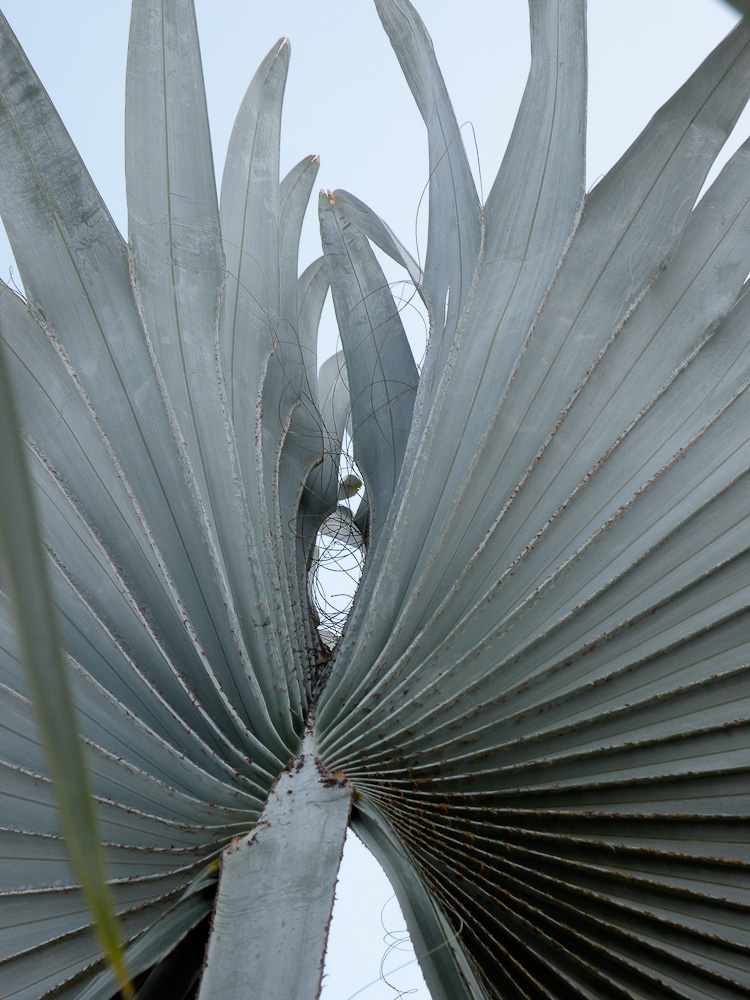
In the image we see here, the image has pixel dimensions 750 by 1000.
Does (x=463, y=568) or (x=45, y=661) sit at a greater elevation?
(x=463, y=568)

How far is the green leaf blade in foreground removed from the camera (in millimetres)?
357

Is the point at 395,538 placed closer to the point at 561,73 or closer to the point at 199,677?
the point at 199,677

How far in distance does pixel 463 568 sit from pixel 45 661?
146 centimetres

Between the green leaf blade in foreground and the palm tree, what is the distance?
118cm

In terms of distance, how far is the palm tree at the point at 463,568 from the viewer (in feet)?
5.31

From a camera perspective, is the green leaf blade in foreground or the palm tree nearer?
the green leaf blade in foreground

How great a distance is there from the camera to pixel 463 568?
70.6 inches

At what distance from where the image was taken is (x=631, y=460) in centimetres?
180

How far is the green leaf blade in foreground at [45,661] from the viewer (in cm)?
36

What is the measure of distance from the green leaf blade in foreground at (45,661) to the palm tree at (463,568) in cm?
118

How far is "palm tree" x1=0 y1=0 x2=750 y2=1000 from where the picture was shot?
5.31 ft

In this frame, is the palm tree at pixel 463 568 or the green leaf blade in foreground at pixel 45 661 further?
the palm tree at pixel 463 568

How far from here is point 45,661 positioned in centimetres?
37

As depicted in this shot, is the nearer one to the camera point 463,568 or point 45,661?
point 45,661
